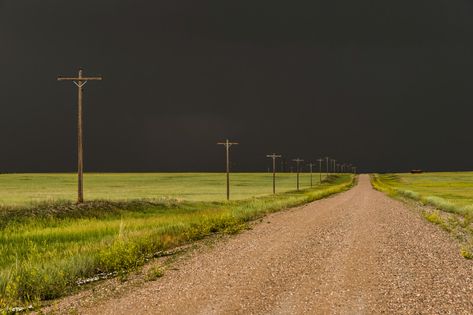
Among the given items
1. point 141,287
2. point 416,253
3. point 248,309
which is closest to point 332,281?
point 248,309

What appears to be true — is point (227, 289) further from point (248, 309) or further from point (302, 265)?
point (302, 265)

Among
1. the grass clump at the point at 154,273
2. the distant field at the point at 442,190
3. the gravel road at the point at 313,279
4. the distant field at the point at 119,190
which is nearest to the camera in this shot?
the gravel road at the point at 313,279

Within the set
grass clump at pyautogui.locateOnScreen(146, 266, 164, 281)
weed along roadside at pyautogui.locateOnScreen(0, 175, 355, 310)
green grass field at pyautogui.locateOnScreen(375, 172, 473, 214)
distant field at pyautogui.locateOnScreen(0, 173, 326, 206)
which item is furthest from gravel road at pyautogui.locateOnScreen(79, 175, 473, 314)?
green grass field at pyautogui.locateOnScreen(375, 172, 473, 214)

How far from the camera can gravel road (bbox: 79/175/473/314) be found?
8.60m

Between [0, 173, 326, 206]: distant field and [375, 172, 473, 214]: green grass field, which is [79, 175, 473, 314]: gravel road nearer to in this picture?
[0, 173, 326, 206]: distant field

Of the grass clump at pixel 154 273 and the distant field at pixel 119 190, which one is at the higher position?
the grass clump at pixel 154 273

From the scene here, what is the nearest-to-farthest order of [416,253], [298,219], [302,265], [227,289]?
[227,289], [302,265], [416,253], [298,219]

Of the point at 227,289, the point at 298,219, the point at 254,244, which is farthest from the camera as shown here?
the point at 298,219

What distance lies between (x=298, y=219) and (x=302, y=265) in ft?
44.8

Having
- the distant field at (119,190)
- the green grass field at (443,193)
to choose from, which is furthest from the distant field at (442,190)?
the distant field at (119,190)

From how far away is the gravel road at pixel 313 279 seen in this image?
860cm

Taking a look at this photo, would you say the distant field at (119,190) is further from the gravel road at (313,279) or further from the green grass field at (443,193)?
the green grass field at (443,193)

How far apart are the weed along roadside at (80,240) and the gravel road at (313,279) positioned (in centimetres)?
177

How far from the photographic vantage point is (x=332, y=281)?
1060cm
